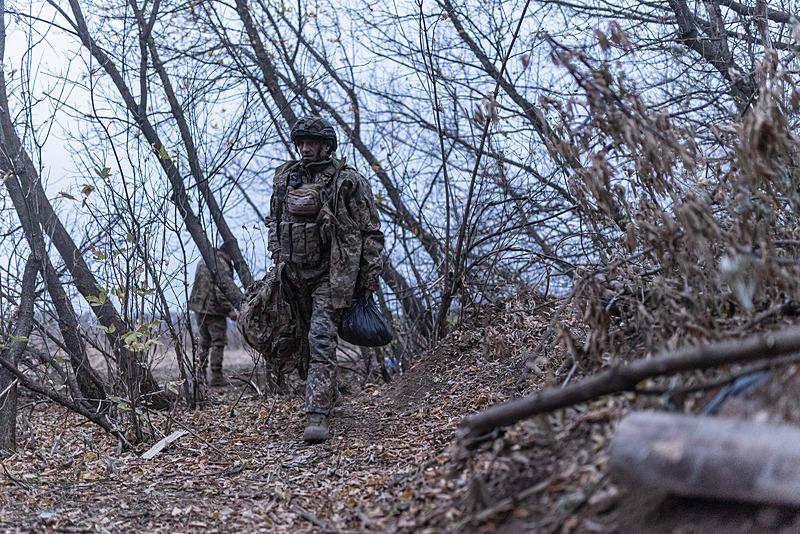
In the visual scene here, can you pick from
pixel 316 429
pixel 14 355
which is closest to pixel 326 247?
pixel 316 429

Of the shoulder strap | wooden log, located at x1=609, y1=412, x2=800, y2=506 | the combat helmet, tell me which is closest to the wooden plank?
the shoulder strap

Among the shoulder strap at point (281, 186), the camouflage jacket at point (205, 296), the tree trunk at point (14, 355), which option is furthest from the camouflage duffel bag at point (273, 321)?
the camouflage jacket at point (205, 296)

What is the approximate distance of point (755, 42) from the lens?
586cm

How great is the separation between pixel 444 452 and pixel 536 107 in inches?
70.7

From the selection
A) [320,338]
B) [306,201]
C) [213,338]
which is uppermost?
[306,201]

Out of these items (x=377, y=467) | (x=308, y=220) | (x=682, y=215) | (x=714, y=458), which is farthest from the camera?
(x=308, y=220)

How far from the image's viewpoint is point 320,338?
547 centimetres

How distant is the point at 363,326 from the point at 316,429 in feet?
2.50

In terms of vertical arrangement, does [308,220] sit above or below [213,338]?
above

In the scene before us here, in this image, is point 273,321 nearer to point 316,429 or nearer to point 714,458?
point 316,429

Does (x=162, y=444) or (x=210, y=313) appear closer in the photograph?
(x=162, y=444)

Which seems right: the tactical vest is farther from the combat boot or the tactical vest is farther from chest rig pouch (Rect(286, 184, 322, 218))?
the combat boot

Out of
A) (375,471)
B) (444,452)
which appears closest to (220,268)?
(375,471)

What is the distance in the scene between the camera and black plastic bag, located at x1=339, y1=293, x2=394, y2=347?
216 inches
